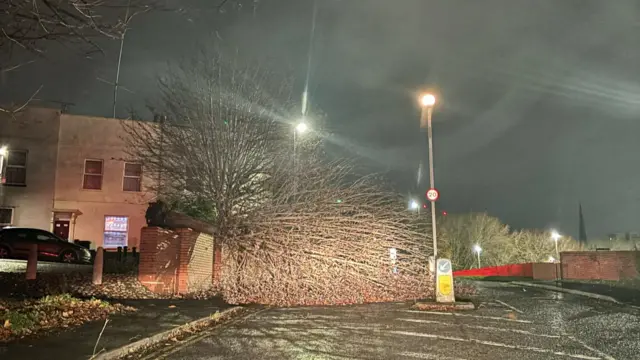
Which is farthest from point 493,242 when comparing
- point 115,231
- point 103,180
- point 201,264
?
point 201,264

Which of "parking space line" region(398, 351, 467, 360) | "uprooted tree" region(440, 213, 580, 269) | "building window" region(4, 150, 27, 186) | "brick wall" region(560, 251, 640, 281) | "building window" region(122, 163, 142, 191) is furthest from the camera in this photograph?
"uprooted tree" region(440, 213, 580, 269)

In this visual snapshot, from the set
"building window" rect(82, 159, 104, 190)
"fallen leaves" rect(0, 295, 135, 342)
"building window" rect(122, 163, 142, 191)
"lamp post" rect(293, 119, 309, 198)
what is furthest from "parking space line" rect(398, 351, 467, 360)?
"building window" rect(82, 159, 104, 190)

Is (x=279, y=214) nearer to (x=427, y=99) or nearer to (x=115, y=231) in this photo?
(x=427, y=99)

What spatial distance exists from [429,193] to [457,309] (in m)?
3.03

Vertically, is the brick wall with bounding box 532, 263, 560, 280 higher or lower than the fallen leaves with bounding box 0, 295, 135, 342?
higher

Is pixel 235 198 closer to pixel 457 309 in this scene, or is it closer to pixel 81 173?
pixel 457 309

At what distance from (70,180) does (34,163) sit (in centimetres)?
177

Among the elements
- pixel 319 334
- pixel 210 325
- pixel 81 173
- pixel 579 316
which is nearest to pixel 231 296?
pixel 210 325

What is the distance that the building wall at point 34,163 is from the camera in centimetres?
2475

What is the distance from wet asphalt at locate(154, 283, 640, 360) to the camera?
7.43 meters

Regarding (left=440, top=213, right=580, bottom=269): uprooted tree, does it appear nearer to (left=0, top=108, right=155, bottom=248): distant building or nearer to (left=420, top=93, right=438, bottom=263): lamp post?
(left=0, top=108, right=155, bottom=248): distant building

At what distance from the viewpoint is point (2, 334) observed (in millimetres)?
7273

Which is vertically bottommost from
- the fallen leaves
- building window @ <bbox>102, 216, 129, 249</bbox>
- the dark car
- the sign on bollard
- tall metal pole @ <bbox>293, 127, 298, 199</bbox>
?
the fallen leaves

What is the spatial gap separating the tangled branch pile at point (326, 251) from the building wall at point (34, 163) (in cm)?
1392
